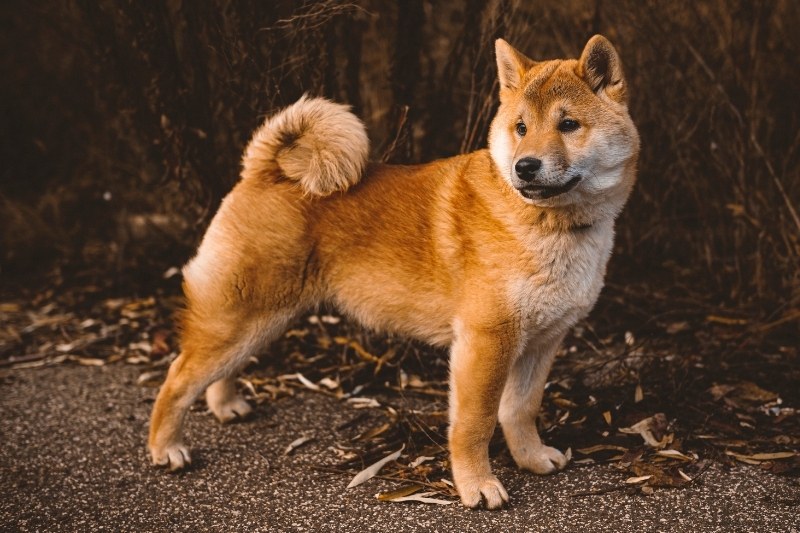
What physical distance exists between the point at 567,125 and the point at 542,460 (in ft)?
4.94

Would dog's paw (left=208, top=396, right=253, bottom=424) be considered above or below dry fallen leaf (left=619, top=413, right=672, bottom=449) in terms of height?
below

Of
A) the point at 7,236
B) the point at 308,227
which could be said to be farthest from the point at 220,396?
the point at 7,236

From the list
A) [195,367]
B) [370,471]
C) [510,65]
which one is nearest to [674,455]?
[370,471]

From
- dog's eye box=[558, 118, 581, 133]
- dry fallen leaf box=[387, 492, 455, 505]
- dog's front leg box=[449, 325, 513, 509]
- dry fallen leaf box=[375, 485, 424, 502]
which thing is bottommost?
dry fallen leaf box=[375, 485, 424, 502]

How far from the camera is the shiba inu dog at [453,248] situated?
10.8 feet

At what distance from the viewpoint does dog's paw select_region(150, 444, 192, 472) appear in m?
3.76

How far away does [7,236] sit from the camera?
6844 mm

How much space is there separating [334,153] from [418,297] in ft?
2.47

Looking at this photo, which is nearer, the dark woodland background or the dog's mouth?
the dog's mouth

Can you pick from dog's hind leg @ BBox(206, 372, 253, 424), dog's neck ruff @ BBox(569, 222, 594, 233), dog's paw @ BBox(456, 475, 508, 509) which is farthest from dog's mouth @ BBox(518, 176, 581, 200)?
dog's hind leg @ BBox(206, 372, 253, 424)

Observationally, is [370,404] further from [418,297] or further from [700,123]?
[700,123]

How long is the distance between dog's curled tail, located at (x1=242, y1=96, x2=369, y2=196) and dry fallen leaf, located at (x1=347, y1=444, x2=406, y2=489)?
1.27 m

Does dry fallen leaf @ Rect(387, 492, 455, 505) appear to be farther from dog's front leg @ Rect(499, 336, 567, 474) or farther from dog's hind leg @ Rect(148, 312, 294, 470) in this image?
dog's hind leg @ Rect(148, 312, 294, 470)

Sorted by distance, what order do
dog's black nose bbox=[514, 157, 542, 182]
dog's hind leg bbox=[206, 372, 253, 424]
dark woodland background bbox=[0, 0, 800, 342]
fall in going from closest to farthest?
dog's black nose bbox=[514, 157, 542, 182]
dog's hind leg bbox=[206, 372, 253, 424]
dark woodland background bbox=[0, 0, 800, 342]
